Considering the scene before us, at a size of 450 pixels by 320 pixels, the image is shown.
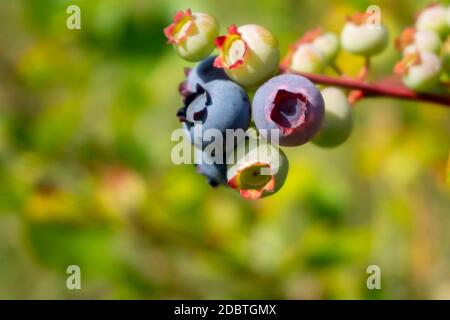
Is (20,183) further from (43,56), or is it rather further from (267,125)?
(267,125)

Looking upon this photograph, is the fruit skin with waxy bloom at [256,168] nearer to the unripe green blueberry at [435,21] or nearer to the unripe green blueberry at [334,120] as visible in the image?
the unripe green blueberry at [334,120]

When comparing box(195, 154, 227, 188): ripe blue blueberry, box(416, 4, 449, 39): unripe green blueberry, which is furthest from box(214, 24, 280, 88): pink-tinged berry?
box(416, 4, 449, 39): unripe green blueberry

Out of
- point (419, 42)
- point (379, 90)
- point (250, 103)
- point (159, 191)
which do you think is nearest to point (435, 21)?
point (419, 42)

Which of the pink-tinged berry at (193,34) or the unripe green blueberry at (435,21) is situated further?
the unripe green blueberry at (435,21)

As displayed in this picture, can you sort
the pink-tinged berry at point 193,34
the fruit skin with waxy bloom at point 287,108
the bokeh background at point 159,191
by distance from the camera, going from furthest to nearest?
the bokeh background at point 159,191, the pink-tinged berry at point 193,34, the fruit skin with waxy bloom at point 287,108

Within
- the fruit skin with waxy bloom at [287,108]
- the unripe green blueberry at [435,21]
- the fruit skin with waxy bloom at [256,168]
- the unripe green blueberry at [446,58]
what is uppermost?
the unripe green blueberry at [435,21]

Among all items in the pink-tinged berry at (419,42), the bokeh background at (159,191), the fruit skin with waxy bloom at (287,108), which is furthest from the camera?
the bokeh background at (159,191)

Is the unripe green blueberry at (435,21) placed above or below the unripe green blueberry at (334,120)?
above

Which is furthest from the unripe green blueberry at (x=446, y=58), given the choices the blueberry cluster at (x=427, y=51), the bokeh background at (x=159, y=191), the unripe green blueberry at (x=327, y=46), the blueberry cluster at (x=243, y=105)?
the bokeh background at (x=159, y=191)
